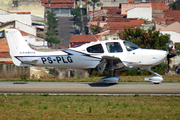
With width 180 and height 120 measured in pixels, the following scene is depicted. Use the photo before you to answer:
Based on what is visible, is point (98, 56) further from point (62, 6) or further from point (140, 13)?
point (62, 6)

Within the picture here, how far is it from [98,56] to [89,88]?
6.06 feet

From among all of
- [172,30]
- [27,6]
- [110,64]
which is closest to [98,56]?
[110,64]

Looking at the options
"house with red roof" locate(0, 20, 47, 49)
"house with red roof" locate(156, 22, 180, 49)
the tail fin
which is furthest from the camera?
"house with red roof" locate(156, 22, 180, 49)

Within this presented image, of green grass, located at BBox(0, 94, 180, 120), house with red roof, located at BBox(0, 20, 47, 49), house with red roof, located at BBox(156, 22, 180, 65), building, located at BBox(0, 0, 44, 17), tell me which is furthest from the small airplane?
building, located at BBox(0, 0, 44, 17)

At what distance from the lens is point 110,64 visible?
17.1 metres

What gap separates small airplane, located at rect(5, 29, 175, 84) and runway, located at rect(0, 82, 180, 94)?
1.95 ft

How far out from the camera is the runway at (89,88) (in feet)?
49.6

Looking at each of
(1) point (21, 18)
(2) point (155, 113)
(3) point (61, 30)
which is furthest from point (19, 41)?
(3) point (61, 30)

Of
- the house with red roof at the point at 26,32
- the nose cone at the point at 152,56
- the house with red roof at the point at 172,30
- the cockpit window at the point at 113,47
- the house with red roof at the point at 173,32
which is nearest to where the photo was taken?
the cockpit window at the point at 113,47

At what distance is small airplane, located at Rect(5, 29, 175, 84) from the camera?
55.4 feet

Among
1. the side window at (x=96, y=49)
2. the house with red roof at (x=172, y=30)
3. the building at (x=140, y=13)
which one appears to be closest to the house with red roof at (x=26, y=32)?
the house with red roof at (x=172, y=30)

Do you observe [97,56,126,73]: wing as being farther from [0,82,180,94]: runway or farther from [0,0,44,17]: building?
[0,0,44,17]: building

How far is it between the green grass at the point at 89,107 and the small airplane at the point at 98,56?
339 cm

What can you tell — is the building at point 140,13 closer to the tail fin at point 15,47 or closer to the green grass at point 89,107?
the tail fin at point 15,47
